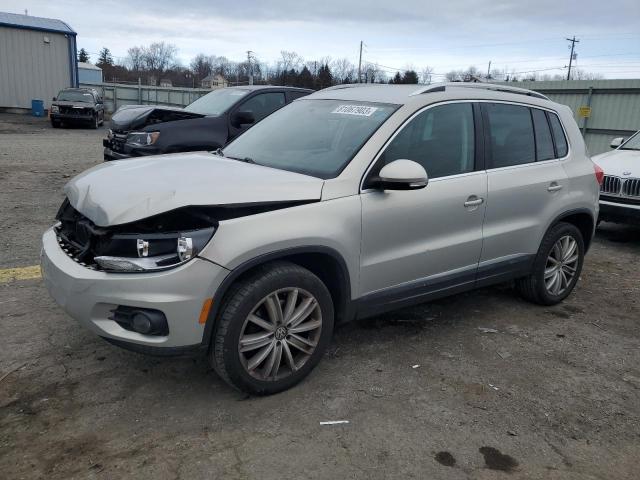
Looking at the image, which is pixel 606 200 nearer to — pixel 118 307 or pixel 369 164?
pixel 369 164

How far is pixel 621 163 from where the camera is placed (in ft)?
24.9

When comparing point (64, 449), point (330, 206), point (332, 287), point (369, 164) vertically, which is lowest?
point (64, 449)

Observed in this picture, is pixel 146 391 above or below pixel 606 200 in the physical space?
below

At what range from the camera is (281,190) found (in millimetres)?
3160

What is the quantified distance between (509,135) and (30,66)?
30932 millimetres

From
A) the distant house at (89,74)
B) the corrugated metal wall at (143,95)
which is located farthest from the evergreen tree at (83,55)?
the corrugated metal wall at (143,95)

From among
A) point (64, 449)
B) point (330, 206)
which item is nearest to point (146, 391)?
point (64, 449)

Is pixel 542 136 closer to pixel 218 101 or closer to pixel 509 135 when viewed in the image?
pixel 509 135

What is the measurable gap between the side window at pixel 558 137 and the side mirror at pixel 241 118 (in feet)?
13.4

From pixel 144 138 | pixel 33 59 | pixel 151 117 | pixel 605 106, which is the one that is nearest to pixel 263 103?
pixel 151 117

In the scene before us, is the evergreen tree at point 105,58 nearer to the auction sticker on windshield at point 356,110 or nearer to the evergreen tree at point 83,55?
the evergreen tree at point 83,55

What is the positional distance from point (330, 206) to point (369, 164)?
419 mm

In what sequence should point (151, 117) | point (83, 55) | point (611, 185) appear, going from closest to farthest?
1. point (611, 185)
2. point (151, 117)
3. point (83, 55)

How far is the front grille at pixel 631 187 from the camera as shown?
7086mm
